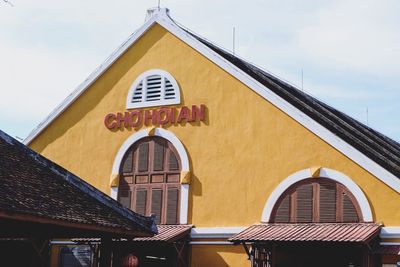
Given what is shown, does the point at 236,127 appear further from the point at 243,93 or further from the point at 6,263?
the point at 6,263

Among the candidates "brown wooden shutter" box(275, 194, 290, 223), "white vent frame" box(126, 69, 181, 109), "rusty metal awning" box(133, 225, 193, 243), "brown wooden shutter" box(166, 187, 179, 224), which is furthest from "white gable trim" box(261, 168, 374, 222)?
"white vent frame" box(126, 69, 181, 109)

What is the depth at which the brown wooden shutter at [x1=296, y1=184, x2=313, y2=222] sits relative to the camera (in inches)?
808

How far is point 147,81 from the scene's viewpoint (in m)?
24.5

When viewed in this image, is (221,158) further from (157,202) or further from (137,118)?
(137,118)

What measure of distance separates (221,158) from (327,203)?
3.92 metres

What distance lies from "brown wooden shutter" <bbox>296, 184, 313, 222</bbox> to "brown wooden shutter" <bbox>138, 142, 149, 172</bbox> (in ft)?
18.7

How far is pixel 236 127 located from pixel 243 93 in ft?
3.68

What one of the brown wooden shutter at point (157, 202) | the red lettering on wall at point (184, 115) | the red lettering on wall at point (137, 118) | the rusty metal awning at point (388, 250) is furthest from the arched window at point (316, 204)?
the red lettering on wall at point (137, 118)

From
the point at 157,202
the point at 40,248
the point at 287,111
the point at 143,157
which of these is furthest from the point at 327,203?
the point at 40,248

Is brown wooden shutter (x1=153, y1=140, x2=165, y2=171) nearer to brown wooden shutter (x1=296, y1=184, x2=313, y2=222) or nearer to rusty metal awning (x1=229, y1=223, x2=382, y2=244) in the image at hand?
rusty metal awning (x1=229, y1=223, x2=382, y2=244)

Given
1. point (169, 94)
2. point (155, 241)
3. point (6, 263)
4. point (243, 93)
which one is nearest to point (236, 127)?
point (243, 93)

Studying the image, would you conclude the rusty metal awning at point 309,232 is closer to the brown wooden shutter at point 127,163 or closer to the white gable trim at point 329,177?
the white gable trim at point 329,177

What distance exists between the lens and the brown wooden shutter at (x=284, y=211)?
2088cm

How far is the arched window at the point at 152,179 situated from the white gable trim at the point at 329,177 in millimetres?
3328
